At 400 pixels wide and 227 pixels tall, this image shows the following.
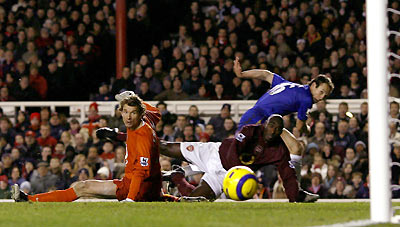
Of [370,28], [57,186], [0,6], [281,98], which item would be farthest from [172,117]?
[370,28]

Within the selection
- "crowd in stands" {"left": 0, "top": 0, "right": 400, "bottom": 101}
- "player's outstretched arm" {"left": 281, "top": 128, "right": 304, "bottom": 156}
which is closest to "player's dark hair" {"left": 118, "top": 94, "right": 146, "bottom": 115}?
"player's outstretched arm" {"left": 281, "top": 128, "right": 304, "bottom": 156}

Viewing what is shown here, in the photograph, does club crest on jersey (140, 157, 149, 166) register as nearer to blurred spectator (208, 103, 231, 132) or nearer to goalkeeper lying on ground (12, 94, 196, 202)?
goalkeeper lying on ground (12, 94, 196, 202)

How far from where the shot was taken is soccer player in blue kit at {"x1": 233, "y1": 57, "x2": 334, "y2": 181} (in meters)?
9.66

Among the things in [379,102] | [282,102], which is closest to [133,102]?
[282,102]

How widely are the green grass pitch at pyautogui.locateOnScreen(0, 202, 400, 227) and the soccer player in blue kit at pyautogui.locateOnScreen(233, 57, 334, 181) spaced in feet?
4.83

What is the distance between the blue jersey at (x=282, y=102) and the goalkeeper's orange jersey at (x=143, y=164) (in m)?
1.51

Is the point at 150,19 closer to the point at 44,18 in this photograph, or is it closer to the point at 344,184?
the point at 44,18

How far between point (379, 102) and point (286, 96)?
11.1 ft

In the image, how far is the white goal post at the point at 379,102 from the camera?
6477mm

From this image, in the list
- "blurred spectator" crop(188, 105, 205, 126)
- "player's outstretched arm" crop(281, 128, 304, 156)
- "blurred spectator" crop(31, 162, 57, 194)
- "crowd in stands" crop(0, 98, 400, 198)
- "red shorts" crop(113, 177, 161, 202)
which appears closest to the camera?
"red shorts" crop(113, 177, 161, 202)

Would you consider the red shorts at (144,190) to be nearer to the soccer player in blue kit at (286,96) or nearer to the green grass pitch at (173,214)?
the green grass pitch at (173,214)

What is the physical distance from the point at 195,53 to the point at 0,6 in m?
4.88

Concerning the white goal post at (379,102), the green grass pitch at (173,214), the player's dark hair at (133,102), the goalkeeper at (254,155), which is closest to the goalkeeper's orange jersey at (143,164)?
the player's dark hair at (133,102)

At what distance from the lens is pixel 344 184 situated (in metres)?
12.7
